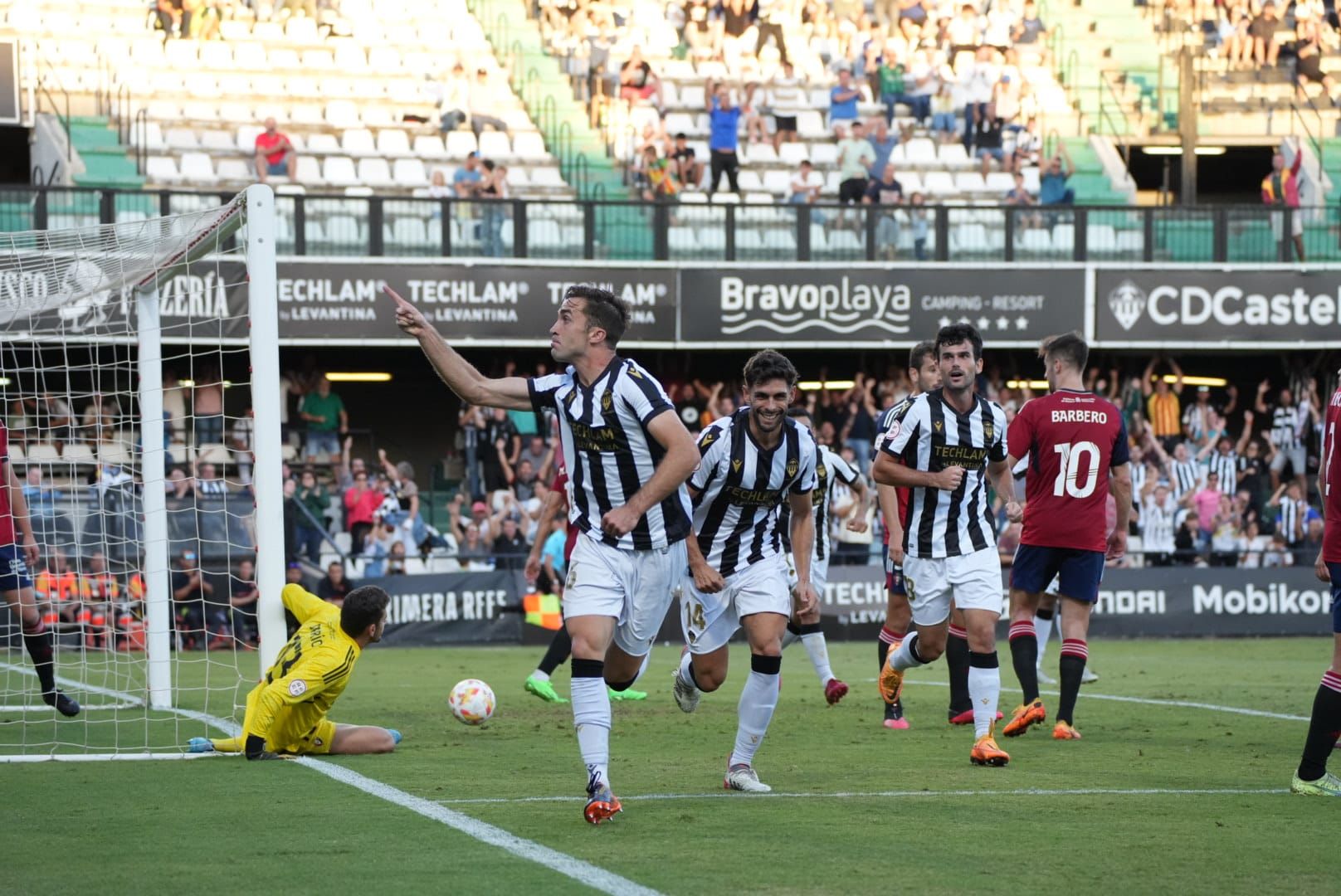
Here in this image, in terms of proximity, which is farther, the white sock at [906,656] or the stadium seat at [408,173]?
the stadium seat at [408,173]

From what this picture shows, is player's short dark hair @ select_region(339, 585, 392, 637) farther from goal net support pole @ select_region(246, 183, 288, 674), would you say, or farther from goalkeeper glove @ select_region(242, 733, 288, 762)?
goalkeeper glove @ select_region(242, 733, 288, 762)

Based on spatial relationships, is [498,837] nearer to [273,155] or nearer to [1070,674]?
[1070,674]

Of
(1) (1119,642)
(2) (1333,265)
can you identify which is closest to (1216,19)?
(2) (1333,265)

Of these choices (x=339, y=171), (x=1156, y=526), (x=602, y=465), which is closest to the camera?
(x=602, y=465)

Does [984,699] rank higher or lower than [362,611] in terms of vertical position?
lower

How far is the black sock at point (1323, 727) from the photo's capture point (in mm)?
7559

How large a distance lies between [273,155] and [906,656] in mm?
16732

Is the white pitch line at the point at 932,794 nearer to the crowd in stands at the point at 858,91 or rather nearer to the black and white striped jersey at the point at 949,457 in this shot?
the black and white striped jersey at the point at 949,457

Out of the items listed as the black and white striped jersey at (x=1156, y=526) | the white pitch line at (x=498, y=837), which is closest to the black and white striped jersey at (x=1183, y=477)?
the black and white striped jersey at (x=1156, y=526)

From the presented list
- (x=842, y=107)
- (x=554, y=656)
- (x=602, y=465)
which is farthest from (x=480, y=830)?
(x=842, y=107)

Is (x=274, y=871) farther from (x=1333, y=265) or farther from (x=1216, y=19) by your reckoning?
Result: (x=1216, y=19)

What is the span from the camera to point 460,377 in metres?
7.11

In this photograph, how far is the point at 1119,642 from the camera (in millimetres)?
21734

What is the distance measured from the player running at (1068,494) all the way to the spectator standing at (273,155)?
16.4 meters
